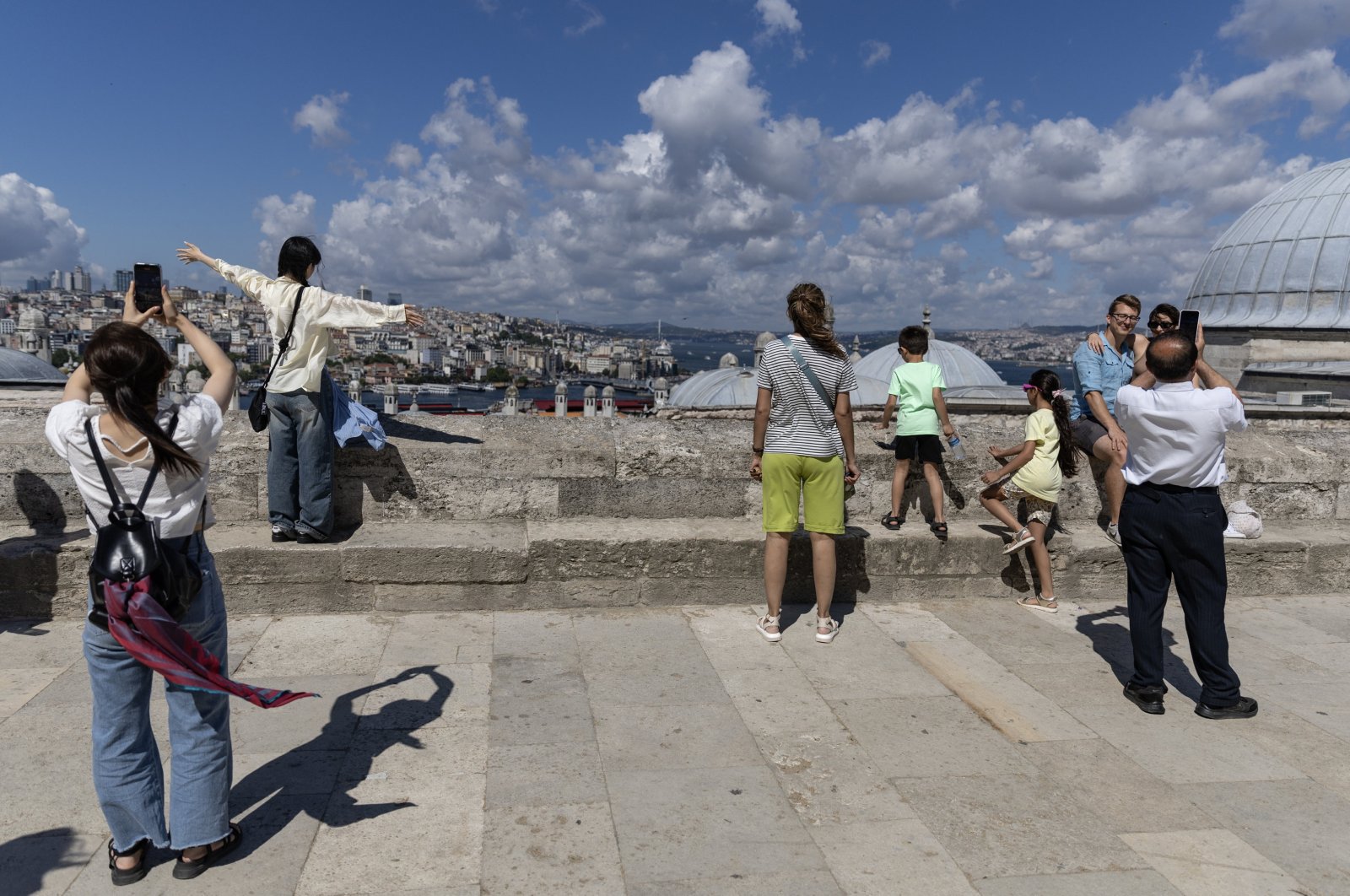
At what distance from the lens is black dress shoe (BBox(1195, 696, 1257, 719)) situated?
3.73 m

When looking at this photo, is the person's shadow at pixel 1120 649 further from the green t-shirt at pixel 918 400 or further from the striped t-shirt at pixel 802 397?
the striped t-shirt at pixel 802 397

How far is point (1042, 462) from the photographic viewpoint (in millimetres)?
5215

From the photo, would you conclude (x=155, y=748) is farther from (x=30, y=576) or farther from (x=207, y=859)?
(x=30, y=576)

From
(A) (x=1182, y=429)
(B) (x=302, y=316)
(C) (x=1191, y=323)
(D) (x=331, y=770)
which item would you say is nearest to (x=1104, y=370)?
(C) (x=1191, y=323)

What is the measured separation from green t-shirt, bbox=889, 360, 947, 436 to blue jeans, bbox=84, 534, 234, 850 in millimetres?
4076

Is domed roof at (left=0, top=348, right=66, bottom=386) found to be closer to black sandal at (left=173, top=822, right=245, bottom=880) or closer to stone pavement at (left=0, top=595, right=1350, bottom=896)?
stone pavement at (left=0, top=595, right=1350, bottom=896)

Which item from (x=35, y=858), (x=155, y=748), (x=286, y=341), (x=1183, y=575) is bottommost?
(x=35, y=858)

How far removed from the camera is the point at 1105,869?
2.57m

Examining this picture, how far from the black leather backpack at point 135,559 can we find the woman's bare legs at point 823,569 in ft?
9.46

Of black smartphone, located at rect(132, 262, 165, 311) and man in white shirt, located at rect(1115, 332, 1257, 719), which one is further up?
black smartphone, located at rect(132, 262, 165, 311)

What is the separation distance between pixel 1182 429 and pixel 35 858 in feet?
13.9

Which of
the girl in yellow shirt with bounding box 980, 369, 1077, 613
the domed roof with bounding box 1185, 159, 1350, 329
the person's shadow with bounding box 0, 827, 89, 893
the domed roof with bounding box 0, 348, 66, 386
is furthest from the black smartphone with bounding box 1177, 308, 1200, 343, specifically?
the domed roof with bounding box 1185, 159, 1350, 329

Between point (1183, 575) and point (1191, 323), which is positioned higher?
point (1191, 323)

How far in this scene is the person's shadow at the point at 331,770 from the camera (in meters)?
2.79
